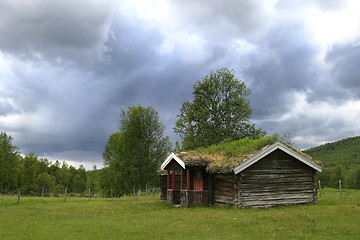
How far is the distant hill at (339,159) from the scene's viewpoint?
71.6 meters

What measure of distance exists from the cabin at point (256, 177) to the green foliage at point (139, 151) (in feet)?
89.6

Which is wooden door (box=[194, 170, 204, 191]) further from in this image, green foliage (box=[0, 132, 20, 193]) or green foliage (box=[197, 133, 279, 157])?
green foliage (box=[0, 132, 20, 193])

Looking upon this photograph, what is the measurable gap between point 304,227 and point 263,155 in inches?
317

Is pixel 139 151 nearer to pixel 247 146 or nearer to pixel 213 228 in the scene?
pixel 247 146

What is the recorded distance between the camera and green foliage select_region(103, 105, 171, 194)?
51.4 meters

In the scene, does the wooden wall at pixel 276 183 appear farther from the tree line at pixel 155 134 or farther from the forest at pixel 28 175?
the forest at pixel 28 175

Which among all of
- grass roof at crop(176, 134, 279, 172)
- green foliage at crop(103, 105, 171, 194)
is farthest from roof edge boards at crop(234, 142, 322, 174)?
green foliage at crop(103, 105, 171, 194)

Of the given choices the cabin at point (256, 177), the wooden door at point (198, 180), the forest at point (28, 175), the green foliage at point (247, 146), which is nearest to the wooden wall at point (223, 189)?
the cabin at point (256, 177)

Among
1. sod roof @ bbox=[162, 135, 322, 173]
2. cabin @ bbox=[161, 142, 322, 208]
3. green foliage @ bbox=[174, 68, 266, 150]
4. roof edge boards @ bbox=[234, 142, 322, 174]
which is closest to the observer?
roof edge boards @ bbox=[234, 142, 322, 174]

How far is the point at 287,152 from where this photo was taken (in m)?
22.2

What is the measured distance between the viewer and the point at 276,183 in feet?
73.3

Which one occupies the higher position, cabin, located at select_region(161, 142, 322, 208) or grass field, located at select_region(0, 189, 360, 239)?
cabin, located at select_region(161, 142, 322, 208)

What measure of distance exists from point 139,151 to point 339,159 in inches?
3014

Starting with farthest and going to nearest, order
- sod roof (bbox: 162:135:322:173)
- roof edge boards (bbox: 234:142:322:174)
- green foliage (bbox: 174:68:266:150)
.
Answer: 1. green foliage (bbox: 174:68:266:150)
2. sod roof (bbox: 162:135:322:173)
3. roof edge boards (bbox: 234:142:322:174)
